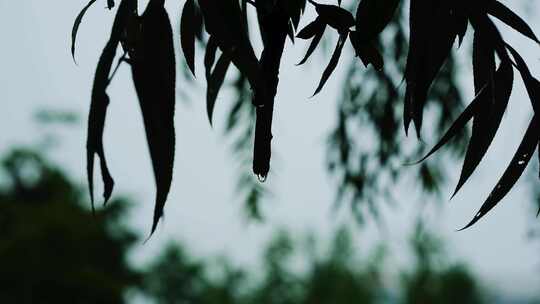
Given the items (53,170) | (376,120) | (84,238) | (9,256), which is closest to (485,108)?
(376,120)

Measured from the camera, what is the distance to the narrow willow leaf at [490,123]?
2.84ft

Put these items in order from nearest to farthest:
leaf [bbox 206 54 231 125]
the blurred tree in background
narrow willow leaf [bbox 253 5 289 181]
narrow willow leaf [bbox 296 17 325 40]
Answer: narrow willow leaf [bbox 253 5 289 181] < narrow willow leaf [bbox 296 17 325 40] < leaf [bbox 206 54 231 125] < the blurred tree in background

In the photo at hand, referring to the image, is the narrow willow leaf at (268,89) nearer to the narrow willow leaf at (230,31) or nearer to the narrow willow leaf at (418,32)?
the narrow willow leaf at (230,31)

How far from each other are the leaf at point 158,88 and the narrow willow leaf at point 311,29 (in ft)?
0.54

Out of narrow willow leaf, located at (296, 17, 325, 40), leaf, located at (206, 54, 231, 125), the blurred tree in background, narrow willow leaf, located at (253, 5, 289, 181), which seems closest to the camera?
narrow willow leaf, located at (253, 5, 289, 181)

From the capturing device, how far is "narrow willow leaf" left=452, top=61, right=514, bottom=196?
86 centimetres

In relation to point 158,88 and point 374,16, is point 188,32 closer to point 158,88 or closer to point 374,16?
point 158,88

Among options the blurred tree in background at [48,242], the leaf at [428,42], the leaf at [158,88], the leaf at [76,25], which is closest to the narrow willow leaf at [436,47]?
the leaf at [428,42]

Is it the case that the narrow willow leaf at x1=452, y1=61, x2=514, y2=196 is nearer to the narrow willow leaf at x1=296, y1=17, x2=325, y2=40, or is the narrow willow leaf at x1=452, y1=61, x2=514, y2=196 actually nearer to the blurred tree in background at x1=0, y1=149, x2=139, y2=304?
the narrow willow leaf at x1=296, y1=17, x2=325, y2=40

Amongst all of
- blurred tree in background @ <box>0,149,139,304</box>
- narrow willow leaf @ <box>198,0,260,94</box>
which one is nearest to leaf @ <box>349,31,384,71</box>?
narrow willow leaf @ <box>198,0,260,94</box>

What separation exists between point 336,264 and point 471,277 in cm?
381

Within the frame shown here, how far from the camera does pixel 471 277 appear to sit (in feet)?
68.8

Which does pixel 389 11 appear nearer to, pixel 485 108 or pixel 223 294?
pixel 485 108

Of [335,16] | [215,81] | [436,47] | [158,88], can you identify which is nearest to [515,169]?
[436,47]
